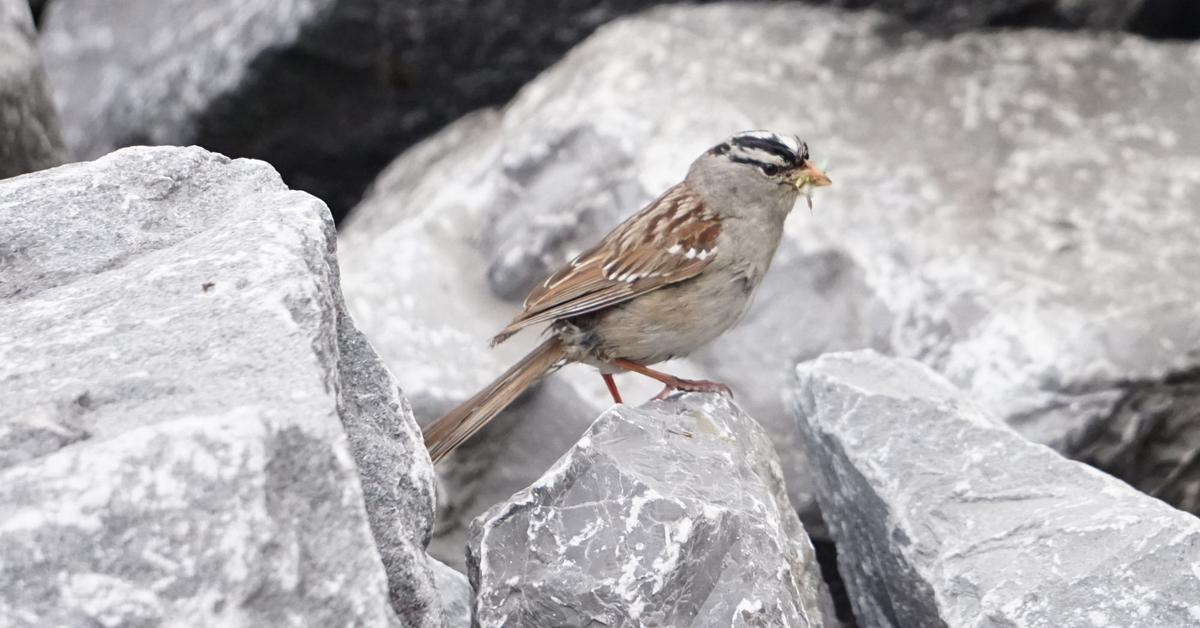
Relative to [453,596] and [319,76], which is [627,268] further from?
[319,76]

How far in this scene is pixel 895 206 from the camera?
617cm

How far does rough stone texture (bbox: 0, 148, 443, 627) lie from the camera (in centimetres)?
238

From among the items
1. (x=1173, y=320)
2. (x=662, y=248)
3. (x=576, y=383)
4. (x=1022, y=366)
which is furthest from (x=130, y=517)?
(x=1173, y=320)

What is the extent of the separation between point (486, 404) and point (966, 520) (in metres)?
1.74

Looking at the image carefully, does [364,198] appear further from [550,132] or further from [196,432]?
[196,432]

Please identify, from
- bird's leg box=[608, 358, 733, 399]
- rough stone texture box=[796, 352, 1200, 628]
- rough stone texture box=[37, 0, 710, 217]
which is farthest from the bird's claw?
rough stone texture box=[37, 0, 710, 217]

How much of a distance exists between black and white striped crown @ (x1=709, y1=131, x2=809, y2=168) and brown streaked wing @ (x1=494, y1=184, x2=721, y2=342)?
27 centimetres

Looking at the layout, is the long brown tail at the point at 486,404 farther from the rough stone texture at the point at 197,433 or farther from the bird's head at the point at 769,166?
the rough stone texture at the point at 197,433

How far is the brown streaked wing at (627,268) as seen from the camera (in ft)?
16.8

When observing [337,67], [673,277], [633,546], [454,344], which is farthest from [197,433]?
[337,67]

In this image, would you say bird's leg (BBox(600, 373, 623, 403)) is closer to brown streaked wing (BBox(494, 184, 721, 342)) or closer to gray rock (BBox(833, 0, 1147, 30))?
brown streaked wing (BBox(494, 184, 721, 342))

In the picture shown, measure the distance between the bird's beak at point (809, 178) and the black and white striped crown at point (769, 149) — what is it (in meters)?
0.04

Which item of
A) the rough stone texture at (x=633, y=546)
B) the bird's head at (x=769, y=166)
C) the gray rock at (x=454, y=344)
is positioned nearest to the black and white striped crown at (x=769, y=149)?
the bird's head at (x=769, y=166)

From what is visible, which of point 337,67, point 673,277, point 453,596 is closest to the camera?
point 453,596
